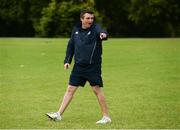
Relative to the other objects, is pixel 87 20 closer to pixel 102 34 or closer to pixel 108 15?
pixel 102 34

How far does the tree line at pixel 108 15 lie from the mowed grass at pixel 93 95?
116ft

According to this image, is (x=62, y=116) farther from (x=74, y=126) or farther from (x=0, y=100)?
(x=0, y=100)

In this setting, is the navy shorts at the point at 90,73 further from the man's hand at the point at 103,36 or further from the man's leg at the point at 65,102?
the man's hand at the point at 103,36

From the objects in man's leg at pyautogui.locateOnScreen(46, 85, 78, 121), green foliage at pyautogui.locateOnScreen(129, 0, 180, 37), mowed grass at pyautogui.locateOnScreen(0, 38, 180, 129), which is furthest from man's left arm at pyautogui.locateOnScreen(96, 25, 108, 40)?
green foliage at pyautogui.locateOnScreen(129, 0, 180, 37)

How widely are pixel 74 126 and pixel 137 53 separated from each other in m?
19.2

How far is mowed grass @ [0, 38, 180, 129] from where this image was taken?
10.7 m

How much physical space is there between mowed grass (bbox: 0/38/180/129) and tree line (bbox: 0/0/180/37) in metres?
35.4

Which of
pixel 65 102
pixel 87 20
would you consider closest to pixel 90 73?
pixel 65 102

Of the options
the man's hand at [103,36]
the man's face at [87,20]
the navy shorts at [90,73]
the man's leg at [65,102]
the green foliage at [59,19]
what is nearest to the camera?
the man's hand at [103,36]

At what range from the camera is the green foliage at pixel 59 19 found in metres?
58.4

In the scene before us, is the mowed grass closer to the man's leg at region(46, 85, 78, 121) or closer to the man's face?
the man's leg at region(46, 85, 78, 121)

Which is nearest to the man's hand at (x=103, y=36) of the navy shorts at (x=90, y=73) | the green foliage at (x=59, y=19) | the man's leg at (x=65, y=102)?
the navy shorts at (x=90, y=73)

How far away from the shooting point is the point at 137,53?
95.7 ft

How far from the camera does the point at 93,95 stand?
14.5m
